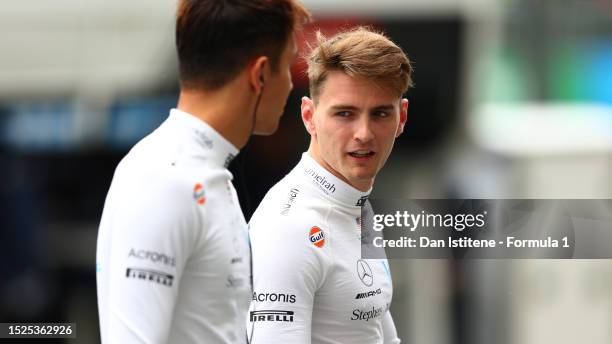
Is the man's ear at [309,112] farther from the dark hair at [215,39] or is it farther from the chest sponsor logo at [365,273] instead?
the dark hair at [215,39]

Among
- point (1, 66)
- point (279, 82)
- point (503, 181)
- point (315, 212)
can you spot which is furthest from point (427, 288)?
point (279, 82)

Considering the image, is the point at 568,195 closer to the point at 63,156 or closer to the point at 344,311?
the point at 63,156

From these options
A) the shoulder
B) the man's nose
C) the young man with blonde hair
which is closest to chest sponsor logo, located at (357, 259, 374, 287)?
the young man with blonde hair

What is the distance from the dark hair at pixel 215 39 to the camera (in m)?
2.92

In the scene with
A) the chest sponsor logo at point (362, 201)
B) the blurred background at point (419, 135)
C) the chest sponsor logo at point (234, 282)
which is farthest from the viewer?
the blurred background at point (419, 135)

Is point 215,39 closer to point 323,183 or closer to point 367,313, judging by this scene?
point 323,183

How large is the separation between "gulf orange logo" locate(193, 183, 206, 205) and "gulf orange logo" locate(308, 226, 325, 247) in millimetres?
957

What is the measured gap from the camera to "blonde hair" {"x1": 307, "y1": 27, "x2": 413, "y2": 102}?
3.89m

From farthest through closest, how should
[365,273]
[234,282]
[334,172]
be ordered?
[334,172], [365,273], [234,282]

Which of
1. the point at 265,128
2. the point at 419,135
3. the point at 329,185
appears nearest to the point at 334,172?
the point at 329,185

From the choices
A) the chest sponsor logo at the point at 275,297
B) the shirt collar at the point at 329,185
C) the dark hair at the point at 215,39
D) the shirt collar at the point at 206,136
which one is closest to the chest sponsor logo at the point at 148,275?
the shirt collar at the point at 206,136

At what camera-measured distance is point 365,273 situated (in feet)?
12.7

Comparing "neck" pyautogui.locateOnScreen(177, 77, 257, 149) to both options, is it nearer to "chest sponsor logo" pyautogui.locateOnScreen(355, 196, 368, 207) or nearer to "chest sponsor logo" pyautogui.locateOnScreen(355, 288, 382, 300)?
"chest sponsor logo" pyautogui.locateOnScreen(355, 288, 382, 300)

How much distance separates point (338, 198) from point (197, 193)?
1211mm
